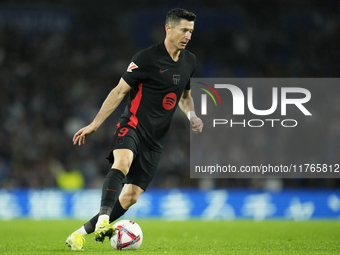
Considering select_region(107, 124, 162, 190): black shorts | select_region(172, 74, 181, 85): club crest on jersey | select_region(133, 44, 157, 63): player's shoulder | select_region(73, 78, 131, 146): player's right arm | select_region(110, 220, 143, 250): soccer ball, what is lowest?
select_region(110, 220, 143, 250): soccer ball

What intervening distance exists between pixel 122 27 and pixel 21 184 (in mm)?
7255

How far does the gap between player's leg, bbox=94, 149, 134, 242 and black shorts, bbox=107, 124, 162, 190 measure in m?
0.13

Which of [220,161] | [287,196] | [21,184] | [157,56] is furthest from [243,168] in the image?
[157,56]

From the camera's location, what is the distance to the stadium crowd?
13.6 metres

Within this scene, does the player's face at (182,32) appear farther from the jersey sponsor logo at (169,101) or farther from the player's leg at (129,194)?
the player's leg at (129,194)

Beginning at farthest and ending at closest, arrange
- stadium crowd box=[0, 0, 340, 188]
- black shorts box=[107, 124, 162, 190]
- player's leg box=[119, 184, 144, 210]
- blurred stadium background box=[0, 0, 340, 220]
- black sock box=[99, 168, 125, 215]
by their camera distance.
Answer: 1. stadium crowd box=[0, 0, 340, 188]
2. blurred stadium background box=[0, 0, 340, 220]
3. player's leg box=[119, 184, 144, 210]
4. black shorts box=[107, 124, 162, 190]
5. black sock box=[99, 168, 125, 215]

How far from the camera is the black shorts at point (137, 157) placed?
474 cm

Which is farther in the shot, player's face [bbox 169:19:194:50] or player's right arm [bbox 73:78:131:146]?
player's face [bbox 169:19:194:50]

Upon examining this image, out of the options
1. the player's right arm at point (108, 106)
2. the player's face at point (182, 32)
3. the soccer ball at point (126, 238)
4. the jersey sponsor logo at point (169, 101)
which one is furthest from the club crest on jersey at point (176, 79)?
the soccer ball at point (126, 238)

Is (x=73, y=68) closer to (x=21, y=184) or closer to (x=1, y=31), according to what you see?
(x=1, y=31)

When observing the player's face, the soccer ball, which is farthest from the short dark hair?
the soccer ball

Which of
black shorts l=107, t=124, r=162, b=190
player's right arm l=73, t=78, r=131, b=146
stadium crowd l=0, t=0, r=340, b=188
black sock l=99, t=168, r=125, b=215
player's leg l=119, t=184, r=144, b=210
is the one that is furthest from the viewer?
stadium crowd l=0, t=0, r=340, b=188

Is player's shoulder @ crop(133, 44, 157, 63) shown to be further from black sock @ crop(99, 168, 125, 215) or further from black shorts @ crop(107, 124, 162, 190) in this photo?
black sock @ crop(99, 168, 125, 215)

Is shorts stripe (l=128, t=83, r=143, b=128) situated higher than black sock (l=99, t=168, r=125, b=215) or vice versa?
shorts stripe (l=128, t=83, r=143, b=128)
